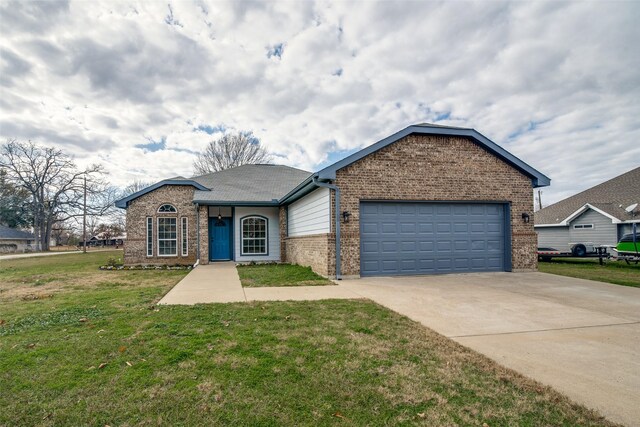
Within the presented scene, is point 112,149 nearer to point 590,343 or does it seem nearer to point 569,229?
point 590,343

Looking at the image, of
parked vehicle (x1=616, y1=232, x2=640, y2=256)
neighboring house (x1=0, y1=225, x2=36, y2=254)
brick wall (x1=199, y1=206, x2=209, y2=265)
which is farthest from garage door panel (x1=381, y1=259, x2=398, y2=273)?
neighboring house (x1=0, y1=225, x2=36, y2=254)

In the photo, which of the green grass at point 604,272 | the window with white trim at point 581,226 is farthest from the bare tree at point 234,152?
the green grass at point 604,272

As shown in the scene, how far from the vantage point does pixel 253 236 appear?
655 inches

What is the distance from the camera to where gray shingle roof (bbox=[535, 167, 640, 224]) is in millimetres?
20075

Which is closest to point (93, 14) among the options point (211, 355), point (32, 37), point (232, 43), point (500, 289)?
point (32, 37)

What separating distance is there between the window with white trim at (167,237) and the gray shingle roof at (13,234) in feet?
129

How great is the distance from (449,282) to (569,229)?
18.9 metres

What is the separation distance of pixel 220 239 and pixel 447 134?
11336mm

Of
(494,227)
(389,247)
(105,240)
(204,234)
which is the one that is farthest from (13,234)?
(494,227)

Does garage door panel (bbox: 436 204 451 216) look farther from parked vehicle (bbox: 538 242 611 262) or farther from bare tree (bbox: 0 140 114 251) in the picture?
bare tree (bbox: 0 140 114 251)

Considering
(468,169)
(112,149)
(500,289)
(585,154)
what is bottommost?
(500,289)

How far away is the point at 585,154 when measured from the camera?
2534 centimetres

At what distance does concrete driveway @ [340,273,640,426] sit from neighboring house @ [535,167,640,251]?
45.4 feet

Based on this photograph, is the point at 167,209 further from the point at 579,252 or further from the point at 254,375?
the point at 579,252
